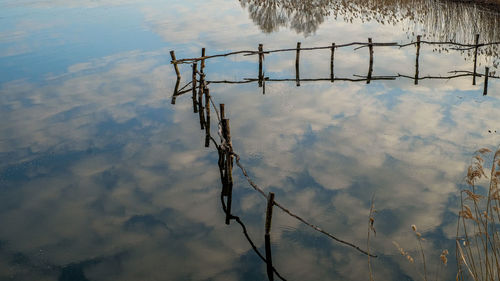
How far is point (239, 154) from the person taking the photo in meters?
11.8

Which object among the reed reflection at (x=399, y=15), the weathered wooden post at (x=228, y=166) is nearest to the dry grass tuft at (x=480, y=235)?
the weathered wooden post at (x=228, y=166)

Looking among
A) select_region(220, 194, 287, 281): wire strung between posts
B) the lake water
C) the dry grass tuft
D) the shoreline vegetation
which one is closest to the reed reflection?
the lake water

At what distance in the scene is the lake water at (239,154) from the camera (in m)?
7.84

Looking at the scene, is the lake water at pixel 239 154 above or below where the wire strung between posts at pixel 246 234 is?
above

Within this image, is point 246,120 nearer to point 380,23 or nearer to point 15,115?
point 15,115

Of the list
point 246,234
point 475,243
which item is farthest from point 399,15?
point 246,234

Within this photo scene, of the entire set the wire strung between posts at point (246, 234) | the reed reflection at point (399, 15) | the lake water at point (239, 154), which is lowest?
the wire strung between posts at point (246, 234)

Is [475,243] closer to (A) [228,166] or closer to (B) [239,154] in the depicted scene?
(A) [228,166]

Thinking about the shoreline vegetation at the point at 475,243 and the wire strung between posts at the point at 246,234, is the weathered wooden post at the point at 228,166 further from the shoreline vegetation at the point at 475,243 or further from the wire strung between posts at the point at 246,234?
the shoreline vegetation at the point at 475,243

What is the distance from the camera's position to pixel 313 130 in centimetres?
1313

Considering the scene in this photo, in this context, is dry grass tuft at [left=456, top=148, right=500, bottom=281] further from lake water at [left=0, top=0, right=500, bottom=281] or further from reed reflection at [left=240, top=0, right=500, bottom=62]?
reed reflection at [left=240, top=0, right=500, bottom=62]

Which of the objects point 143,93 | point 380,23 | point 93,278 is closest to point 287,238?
point 93,278

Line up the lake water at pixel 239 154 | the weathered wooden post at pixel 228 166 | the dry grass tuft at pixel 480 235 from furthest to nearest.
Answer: the weathered wooden post at pixel 228 166 < the lake water at pixel 239 154 < the dry grass tuft at pixel 480 235

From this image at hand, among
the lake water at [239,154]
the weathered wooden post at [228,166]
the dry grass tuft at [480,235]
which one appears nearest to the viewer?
the dry grass tuft at [480,235]
